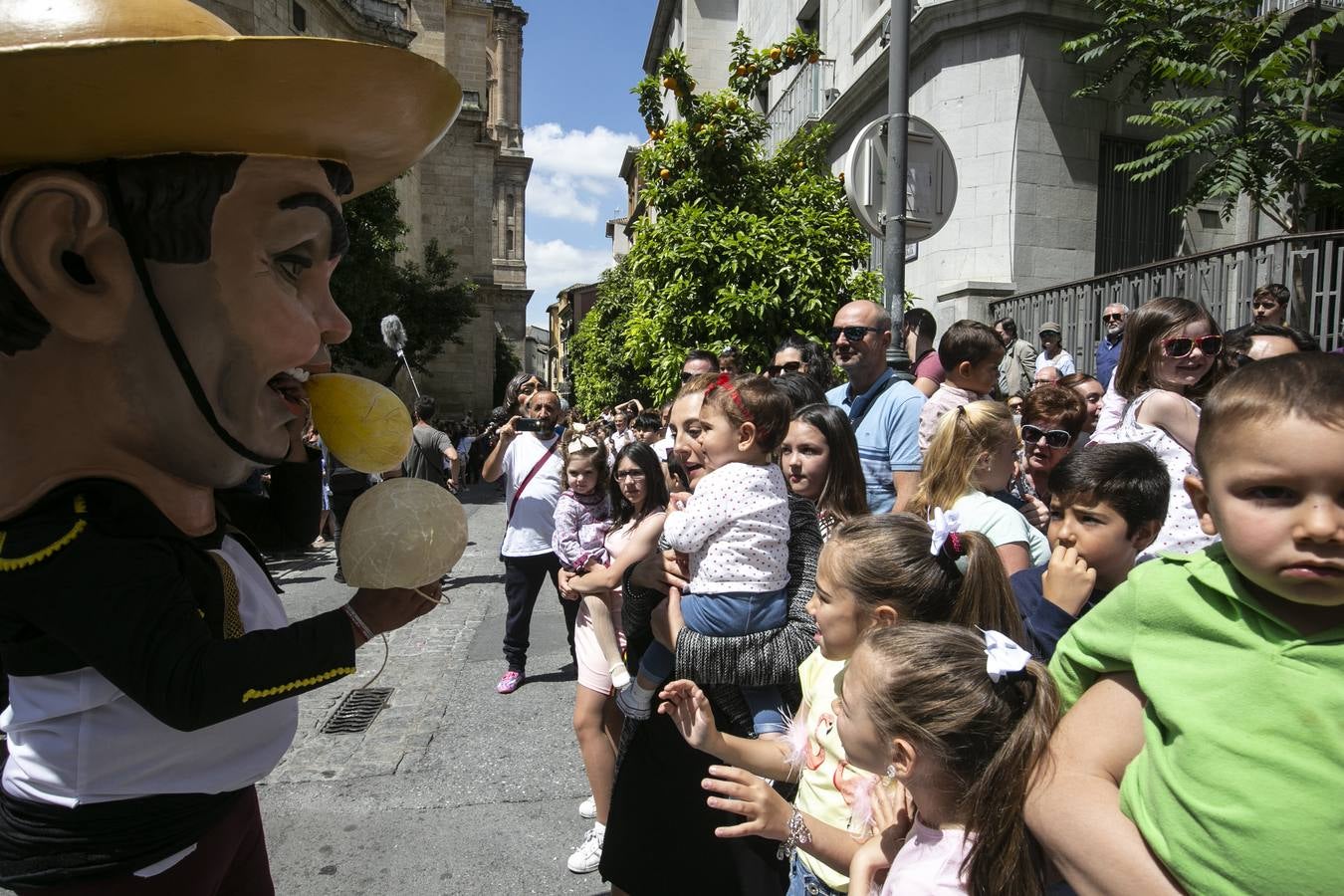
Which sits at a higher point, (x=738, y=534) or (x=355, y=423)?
(x=355, y=423)

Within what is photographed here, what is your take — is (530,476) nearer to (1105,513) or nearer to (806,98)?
(1105,513)

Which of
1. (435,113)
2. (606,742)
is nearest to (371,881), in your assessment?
(606,742)

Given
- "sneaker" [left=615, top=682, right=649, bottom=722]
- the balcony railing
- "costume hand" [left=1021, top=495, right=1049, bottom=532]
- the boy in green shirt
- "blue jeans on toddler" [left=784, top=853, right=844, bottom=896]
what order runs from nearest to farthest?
1. the boy in green shirt
2. "blue jeans on toddler" [left=784, top=853, right=844, bottom=896]
3. "sneaker" [left=615, top=682, right=649, bottom=722]
4. "costume hand" [left=1021, top=495, right=1049, bottom=532]
5. the balcony railing

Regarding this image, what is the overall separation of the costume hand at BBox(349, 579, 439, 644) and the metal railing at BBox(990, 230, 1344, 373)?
7.44 m

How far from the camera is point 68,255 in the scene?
1.36m

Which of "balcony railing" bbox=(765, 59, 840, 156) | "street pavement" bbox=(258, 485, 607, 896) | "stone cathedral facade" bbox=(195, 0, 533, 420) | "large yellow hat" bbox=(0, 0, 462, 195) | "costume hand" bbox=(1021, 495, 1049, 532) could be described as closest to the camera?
"large yellow hat" bbox=(0, 0, 462, 195)

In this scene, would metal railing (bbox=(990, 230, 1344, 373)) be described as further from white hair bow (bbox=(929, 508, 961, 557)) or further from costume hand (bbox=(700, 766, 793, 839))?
costume hand (bbox=(700, 766, 793, 839))

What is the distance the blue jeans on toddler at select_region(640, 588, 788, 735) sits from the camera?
2.50 metres

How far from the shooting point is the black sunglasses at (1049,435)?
3.35m

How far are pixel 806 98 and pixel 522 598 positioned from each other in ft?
39.5

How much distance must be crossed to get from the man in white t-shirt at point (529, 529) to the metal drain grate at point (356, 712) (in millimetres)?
736

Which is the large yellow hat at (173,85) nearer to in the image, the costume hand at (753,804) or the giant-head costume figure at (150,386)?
the giant-head costume figure at (150,386)

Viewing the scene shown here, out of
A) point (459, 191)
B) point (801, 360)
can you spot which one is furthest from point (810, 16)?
point (459, 191)

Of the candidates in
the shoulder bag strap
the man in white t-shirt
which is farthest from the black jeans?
the shoulder bag strap
